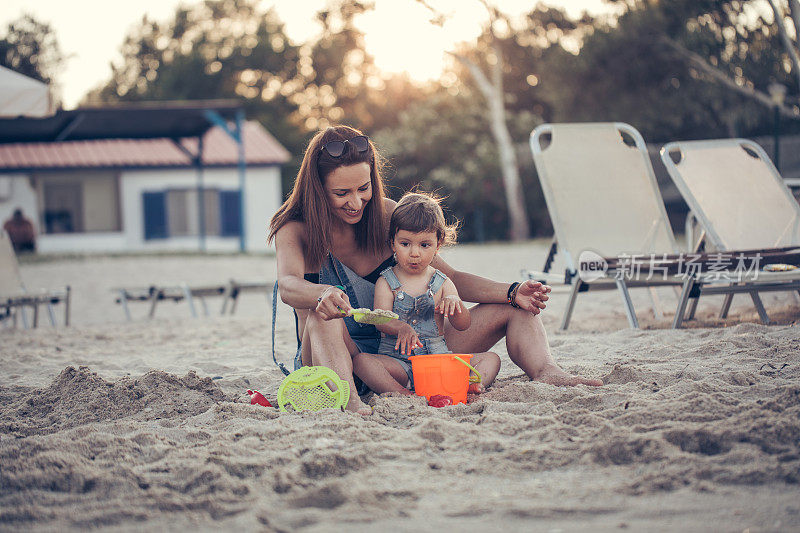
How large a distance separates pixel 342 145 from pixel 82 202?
852 inches

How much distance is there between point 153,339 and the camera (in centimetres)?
536

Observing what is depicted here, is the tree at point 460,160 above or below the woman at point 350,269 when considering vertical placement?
above

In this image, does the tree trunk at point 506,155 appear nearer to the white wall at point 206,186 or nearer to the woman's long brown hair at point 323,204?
the white wall at point 206,186

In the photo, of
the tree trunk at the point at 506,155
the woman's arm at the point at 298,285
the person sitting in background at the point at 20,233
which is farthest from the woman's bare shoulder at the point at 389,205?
the person sitting in background at the point at 20,233

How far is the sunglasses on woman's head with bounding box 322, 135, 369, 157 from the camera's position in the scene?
2.96m

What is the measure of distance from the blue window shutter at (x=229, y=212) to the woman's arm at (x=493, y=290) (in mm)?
19372

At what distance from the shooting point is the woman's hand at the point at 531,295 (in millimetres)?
3057

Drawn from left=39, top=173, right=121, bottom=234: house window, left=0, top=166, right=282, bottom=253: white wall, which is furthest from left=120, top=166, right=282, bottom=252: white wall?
left=39, top=173, right=121, bottom=234: house window

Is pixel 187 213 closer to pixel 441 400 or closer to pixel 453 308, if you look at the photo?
pixel 453 308

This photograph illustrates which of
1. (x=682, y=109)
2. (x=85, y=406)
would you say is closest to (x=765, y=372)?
(x=85, y=406)

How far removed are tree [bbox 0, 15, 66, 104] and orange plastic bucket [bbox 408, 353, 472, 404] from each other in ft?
108

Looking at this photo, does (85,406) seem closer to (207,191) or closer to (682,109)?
(682,109)

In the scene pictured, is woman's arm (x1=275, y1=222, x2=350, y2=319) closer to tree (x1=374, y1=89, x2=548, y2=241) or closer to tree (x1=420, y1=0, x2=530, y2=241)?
tree (x1=420, y1=0, x2=530, y2=241)

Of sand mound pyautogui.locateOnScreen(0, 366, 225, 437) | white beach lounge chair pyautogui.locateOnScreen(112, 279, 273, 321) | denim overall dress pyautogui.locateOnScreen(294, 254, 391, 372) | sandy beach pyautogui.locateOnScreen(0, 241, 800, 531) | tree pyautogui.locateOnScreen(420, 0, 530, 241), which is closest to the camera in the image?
sandy beach pyautogui.locateOnScreen(0, 241, 800, 531)
